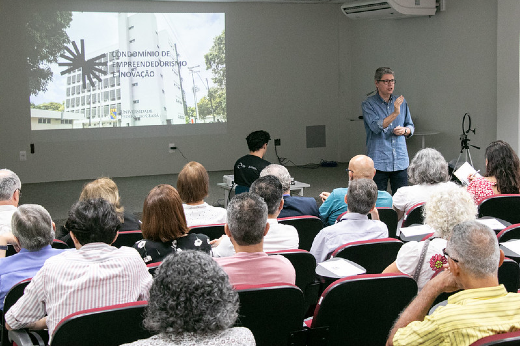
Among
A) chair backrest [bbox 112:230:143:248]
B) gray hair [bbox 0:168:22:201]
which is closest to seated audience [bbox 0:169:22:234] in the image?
gray hair [bbox 0:168:22:201]

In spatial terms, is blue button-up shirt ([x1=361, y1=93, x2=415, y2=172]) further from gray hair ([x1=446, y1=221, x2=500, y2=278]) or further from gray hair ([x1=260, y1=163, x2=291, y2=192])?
gray hair ([x1=446, y1=221, x2=500, y2=278])

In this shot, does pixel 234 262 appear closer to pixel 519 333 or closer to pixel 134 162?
pixel 519 333

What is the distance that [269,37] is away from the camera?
35.8ft

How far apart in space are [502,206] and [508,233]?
0.94 metres

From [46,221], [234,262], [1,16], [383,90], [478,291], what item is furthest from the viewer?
[1,16]

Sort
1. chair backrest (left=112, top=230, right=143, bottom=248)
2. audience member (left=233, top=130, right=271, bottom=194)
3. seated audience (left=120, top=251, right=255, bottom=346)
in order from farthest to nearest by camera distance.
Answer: audience member (left=233, top=130, right=271, bottom=194) → chair backrest (left=112, top=230, right=143, bottom=248) → seated audience (left=120, top=251, right=255, bottom=346)

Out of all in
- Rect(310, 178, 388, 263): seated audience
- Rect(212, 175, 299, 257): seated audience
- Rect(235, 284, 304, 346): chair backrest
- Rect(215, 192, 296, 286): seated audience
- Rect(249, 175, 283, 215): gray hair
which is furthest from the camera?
Rect(249, 175, 283, 215): gray hair

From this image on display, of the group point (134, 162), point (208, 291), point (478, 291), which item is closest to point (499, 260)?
point (478, 291)

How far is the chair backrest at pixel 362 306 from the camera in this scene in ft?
7.67

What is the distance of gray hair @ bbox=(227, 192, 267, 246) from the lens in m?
2.57

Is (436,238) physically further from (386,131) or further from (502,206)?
(386,131)

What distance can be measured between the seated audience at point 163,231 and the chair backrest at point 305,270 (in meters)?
0.44

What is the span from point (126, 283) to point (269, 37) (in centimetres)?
905

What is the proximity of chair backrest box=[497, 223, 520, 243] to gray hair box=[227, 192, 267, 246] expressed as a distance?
4.36ft
